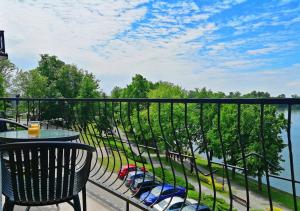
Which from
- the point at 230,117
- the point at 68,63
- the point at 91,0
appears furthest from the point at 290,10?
the point at 91,0

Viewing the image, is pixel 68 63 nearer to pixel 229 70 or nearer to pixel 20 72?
pixel 20 72

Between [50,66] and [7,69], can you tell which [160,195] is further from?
[50,66]

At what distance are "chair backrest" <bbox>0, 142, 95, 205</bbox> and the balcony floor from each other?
1.17 m

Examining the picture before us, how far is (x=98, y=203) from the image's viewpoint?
3213mm

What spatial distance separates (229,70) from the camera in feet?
228

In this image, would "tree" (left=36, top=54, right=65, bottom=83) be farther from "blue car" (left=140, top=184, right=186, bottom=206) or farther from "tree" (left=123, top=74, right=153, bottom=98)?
"blue car" (left=140, top=184, right=186, bottom=206)

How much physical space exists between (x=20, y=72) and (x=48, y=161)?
127 feet

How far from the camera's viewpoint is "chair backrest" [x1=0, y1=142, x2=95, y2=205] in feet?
5.79

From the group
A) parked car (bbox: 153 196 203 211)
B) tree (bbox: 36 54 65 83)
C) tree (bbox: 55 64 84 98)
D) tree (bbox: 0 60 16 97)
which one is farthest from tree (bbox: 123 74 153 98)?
parked car (bbox: 153 196 203 211)

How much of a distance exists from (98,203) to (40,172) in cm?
151

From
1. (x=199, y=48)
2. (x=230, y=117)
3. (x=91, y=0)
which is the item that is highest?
(x=199, y=48)

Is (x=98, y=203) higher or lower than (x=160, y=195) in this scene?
lower

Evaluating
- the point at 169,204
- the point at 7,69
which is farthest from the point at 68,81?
the point at 169,204

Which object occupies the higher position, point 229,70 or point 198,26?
point 198,26
